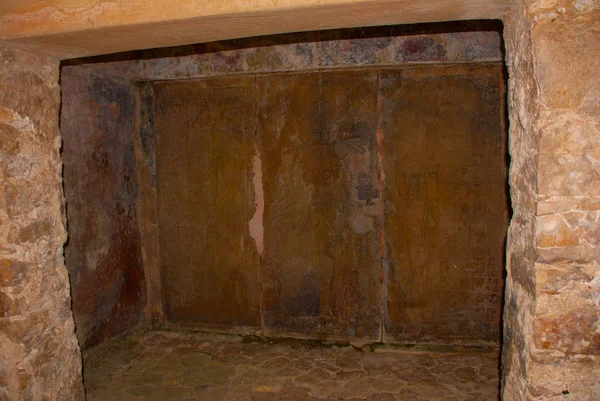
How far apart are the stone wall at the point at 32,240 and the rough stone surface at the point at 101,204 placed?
1197 millimetres

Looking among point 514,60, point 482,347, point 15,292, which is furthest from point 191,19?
point 482,347

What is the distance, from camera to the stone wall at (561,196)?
4.90 feet

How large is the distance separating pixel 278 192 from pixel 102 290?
74.1 inches

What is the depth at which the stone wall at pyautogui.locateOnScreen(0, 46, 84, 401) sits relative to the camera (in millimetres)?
2197

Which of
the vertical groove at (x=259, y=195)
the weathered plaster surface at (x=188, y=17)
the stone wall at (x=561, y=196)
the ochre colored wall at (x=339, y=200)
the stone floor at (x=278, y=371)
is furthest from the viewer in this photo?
the vertical groove at (x=259, y=195)

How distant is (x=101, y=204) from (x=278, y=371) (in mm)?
2237

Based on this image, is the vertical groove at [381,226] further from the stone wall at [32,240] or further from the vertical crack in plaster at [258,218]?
the stone wall at [32,240]

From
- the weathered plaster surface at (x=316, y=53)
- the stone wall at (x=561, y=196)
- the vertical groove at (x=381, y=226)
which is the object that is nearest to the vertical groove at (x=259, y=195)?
the weathered plaster surface at (x=316, y=53)

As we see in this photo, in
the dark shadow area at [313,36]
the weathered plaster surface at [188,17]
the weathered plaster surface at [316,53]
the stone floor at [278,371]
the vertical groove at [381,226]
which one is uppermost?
the dark shadow area at [313,36]

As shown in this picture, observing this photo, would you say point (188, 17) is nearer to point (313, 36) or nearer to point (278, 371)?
point (313, 36)

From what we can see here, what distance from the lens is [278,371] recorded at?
3.65 meters

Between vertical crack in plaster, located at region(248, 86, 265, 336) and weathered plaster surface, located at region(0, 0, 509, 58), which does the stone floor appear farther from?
weathered plaster surface, located at region(0, 0, 509, 58)

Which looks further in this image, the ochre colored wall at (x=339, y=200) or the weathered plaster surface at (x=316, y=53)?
the ochre colored wall at (x=339, y=200)

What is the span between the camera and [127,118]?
430cm
